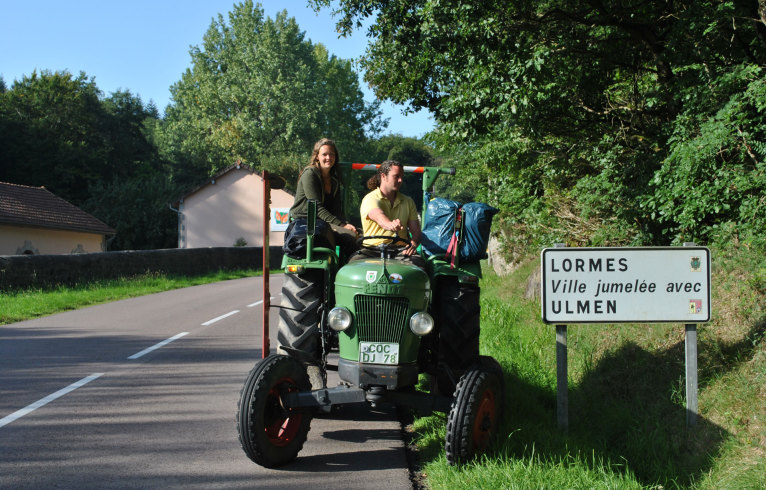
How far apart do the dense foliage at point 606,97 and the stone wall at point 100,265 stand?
11217 millimetres

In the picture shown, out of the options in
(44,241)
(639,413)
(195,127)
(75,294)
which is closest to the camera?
(639,413)

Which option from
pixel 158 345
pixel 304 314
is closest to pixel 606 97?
pixel 304 314

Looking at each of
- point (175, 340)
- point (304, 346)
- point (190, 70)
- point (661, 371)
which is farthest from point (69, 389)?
point (190, 70)

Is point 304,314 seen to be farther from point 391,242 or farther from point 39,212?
point 39,212

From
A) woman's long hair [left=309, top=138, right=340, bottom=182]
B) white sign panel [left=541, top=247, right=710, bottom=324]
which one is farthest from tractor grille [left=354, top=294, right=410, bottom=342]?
woman's long hair [left=309, top=138, right=340, bottom=182]

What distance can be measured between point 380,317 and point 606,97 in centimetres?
683

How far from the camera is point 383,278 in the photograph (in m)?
4.88

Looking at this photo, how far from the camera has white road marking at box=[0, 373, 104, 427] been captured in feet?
19.5

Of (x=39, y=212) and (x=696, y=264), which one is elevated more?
(x=39, y=212)

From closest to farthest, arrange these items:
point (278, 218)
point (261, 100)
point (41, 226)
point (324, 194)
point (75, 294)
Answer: point (324, 194) → point (75, 294) → point (41, 226) → point (278, 218) → point (261, 100)

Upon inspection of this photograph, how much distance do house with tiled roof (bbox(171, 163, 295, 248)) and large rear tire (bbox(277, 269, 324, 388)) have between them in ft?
146

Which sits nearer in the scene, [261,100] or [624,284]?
[624,284]

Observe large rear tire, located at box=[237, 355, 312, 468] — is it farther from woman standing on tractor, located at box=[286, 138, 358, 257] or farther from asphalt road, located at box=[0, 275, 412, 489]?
woman standing on tractor, located at box=[286, 138, 358, 257]

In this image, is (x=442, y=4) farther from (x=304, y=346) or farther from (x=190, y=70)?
(x=190, y=70)
